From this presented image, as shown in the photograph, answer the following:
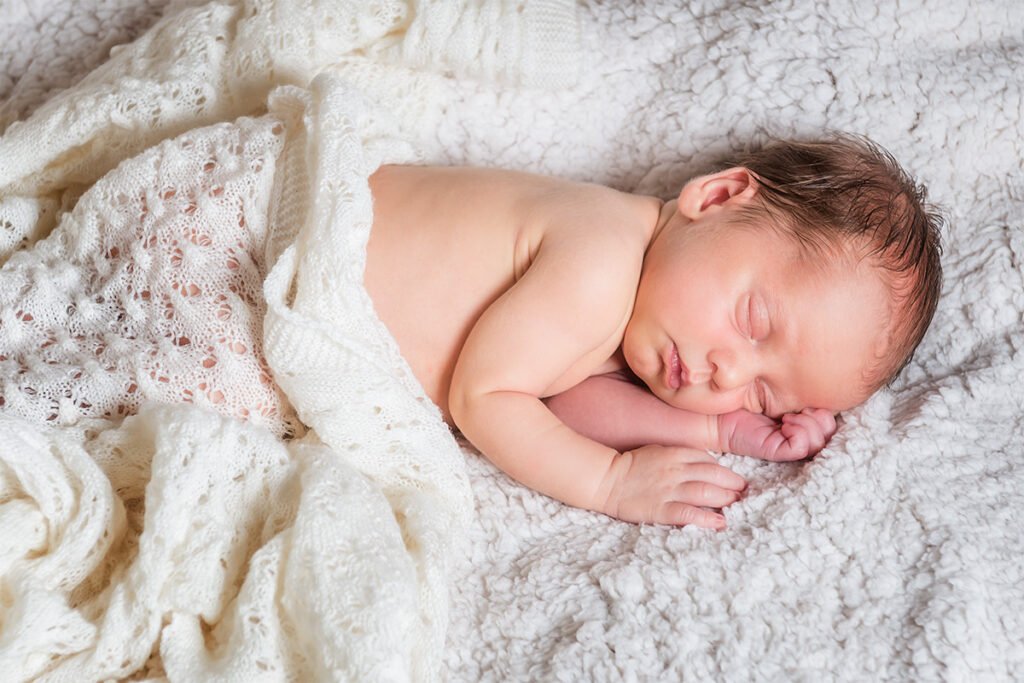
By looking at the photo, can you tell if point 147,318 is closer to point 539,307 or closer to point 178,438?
point 178,438

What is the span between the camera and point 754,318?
1361mm

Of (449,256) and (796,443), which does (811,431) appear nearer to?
(796,443)

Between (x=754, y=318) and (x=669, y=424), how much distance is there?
20cm

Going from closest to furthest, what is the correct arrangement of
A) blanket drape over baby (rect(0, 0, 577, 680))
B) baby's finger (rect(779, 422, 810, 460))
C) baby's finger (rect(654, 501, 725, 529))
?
blanket drape over baby (rect(0, 0, 577, 680))
baby's finger (rect(654, 501, 725, 529))
baby's finger (rect(779, 422, 810, 460))

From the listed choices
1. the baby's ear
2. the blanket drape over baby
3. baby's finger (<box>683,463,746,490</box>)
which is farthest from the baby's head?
the blanket drape over baby

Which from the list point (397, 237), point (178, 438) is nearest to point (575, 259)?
point (397, 237)

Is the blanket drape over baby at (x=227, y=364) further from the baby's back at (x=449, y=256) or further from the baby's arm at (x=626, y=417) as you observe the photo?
the baby's arm at (x=626, y=417)

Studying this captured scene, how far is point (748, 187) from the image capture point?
144cm

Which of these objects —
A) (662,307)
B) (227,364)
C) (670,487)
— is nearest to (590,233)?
(662,307)

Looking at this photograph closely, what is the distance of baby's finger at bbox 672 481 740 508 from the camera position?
1311 mm

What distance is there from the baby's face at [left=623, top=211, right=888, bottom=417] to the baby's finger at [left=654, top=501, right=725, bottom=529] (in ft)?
0.60

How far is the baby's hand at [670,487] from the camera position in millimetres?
1297

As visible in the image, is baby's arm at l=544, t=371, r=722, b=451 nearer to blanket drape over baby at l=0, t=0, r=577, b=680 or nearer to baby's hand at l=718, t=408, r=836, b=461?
baby's hand at l=718, t=408, r=836, b=461

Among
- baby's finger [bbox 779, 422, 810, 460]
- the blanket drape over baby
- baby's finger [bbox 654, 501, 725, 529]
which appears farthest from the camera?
baby's finger [bbox 779, 422, 810, 460]
